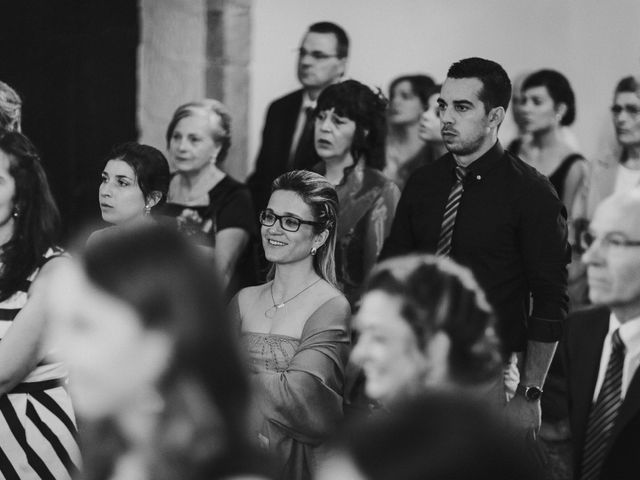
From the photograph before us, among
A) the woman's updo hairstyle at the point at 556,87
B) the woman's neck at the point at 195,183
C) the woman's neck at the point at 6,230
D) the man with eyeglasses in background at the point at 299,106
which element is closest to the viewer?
the woman's neck at the point at 6,230

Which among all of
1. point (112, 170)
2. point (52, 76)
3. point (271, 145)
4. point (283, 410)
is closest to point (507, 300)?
point (283, 410)

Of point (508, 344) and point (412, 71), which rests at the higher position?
point (412, 71)

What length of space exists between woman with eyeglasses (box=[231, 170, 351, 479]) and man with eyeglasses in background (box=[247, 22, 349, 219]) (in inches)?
55.5

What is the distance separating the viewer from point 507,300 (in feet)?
12.5

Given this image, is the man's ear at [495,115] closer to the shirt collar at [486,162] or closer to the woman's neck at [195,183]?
the shirt collar at [486,162]

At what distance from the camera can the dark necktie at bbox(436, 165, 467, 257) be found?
389 centimetres

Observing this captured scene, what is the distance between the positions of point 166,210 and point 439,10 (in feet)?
9.37

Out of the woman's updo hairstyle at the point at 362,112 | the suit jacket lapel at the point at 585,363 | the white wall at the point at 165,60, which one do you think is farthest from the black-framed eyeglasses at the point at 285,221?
the white wall at the point at 165,60

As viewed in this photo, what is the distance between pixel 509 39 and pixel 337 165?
107 inches

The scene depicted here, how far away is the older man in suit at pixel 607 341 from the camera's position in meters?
2.66

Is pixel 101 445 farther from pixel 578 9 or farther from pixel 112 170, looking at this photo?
pixel 578 9

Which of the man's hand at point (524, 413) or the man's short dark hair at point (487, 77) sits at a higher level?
the man's short dark hair at point (487, 77)

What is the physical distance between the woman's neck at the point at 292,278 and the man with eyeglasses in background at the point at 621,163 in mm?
1795

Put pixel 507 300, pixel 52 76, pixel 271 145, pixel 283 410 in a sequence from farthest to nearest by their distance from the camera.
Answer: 1. pixel 52 76
2. pixel 271 145
3. pixel 507 300
4. pixel 283 410
